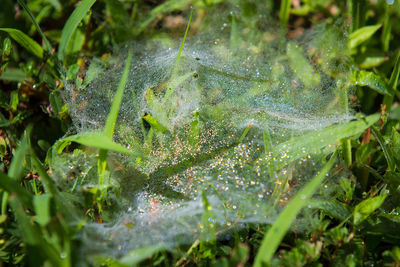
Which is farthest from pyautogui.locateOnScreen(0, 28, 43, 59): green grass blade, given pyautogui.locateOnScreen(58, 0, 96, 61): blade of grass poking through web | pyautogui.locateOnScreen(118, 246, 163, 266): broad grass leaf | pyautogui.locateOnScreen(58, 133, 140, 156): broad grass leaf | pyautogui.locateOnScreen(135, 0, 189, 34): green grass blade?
pyautogui.locateOnScreen(118, 246, 163, 266): broad grass leaf

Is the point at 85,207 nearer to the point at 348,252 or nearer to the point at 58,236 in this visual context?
the point at 58,236

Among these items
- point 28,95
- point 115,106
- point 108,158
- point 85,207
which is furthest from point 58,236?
point 28,95

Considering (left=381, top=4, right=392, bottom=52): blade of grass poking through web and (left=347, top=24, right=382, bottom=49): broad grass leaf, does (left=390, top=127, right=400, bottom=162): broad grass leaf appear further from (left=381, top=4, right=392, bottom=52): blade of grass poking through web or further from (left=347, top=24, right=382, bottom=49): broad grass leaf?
(left=381, top=4, right=392, bottom=52): blade of grass poking through web

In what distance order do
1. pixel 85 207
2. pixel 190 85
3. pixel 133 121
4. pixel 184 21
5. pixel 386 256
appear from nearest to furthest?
pixel 386 256 < pixel 85 207 < pixel 133 121 < pixel 190 85 < pixel 184 21

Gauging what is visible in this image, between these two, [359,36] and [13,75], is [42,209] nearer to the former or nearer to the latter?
[13,75]

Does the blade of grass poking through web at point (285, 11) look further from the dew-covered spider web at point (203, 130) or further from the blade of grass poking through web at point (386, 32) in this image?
the blade of grass poking through web at point (386, 32)
